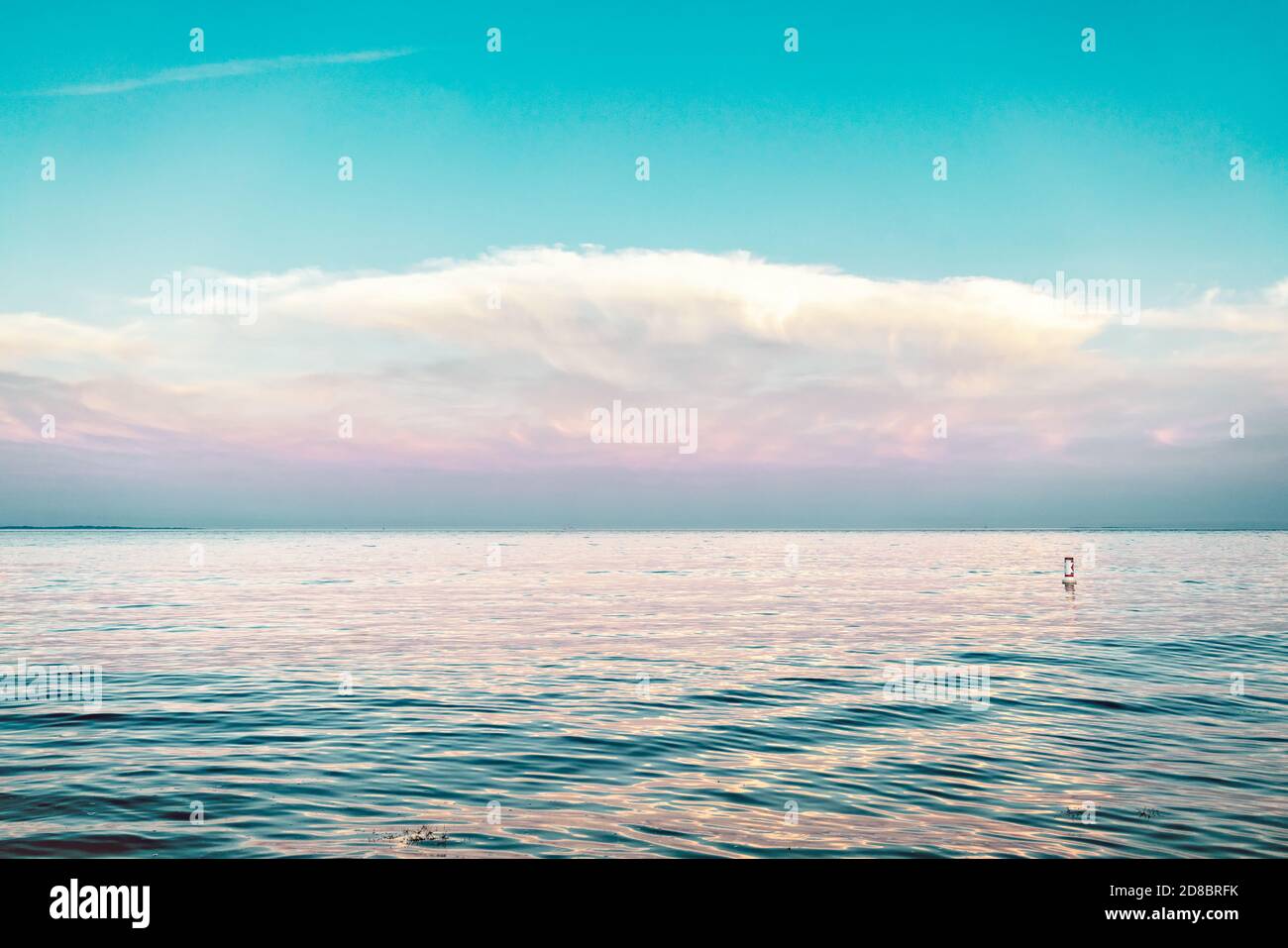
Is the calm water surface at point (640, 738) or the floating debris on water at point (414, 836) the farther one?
the calm water surface at point (640, 738)

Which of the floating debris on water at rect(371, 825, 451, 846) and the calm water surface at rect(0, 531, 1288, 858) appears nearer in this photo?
the floating debris on water at rect(371, 825, 451, 846)

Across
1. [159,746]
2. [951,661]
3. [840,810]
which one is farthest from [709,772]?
[951,661]

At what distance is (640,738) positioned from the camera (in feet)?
60.0

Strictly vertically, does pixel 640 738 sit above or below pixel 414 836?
below

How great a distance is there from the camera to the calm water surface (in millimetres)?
12273

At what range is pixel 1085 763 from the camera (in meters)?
16.5

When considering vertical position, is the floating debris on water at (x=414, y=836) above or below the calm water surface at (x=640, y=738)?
above

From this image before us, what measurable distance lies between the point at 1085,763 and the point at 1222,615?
1389 inches

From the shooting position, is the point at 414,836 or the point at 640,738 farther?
the point at 640,738

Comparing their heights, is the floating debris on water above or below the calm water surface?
above

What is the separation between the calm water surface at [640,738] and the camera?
1227 cm

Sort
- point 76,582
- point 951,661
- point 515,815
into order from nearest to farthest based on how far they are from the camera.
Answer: point 515,815 → point 951,661 → point 76,582
